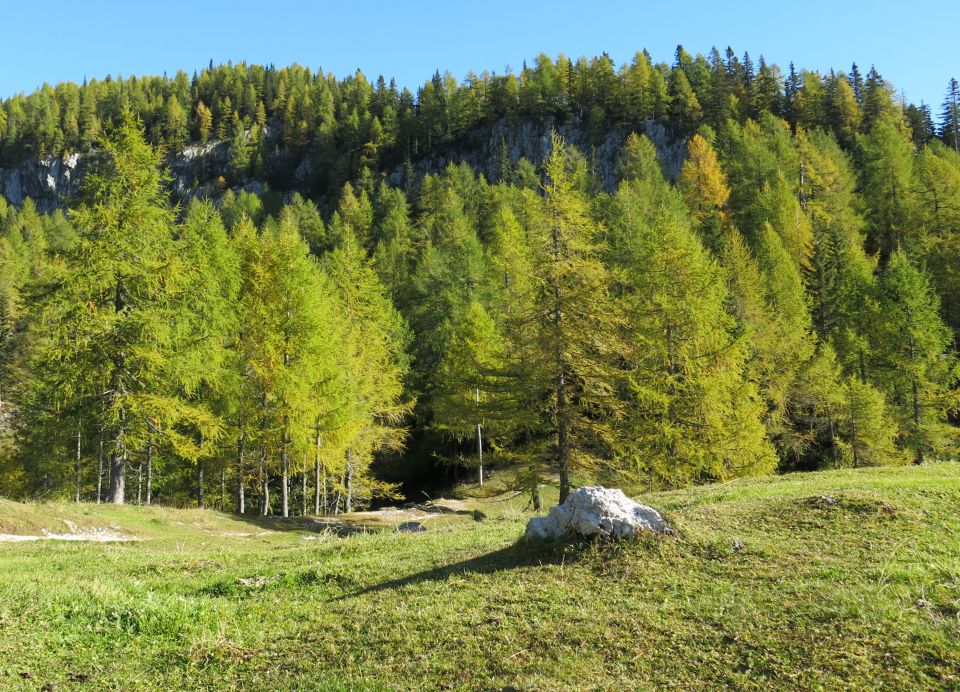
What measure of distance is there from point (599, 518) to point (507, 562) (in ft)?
4.75

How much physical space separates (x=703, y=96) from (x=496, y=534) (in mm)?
98633

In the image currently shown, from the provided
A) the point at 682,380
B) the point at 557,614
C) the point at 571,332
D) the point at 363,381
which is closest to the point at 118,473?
the point at 363,381

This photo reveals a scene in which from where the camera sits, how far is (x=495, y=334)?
3588cm

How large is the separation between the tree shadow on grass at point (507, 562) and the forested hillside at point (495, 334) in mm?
11139

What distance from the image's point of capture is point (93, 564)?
34.9ft

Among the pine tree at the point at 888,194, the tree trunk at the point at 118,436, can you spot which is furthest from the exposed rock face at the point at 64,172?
the tree trunk at the point at 118,436

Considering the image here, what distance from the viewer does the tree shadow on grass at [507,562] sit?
25.0ft

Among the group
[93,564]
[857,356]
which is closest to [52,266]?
[93,564]

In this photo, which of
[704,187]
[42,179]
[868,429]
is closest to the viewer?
[868,429]

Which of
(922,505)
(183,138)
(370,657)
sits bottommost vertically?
(370,657)

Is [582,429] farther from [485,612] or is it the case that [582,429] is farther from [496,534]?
[485,612]

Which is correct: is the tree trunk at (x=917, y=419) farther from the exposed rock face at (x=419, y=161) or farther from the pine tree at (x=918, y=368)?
the exposed rock face at (x=419, y=161)

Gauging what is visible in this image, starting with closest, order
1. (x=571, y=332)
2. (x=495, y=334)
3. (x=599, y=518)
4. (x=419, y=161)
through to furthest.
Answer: (x=599, y=518) → (x=571, y=332) → (x=495, y=334) → (x=419, y=161)

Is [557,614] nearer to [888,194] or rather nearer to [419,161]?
[888,194]
